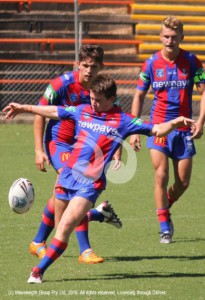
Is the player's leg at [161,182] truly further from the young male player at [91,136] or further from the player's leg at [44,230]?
the young male player at [91,136]

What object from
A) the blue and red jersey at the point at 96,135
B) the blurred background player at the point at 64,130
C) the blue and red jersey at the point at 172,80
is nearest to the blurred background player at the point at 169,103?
the blue and red jersey at the point at 172,80

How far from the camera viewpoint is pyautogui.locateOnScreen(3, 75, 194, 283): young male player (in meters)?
7.05

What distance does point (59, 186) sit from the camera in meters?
7.56

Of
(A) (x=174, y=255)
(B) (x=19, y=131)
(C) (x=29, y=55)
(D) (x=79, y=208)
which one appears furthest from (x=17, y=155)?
(D) (x=79, y=208)

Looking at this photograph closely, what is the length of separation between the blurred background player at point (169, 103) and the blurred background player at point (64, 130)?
1.14 meters

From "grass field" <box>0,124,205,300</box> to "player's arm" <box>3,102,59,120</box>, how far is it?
1217 millimetres

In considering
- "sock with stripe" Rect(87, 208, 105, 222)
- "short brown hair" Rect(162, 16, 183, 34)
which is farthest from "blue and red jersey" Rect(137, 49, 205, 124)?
"sock with stripe" Rect(87, 208, 105, 222)

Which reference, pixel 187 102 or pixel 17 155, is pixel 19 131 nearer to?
pixel 17 155

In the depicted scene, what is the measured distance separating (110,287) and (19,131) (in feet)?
38.3

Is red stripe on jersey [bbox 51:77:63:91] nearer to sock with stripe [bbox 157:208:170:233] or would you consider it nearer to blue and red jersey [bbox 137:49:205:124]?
blue and red jersey [bbox 137:49:205:124]

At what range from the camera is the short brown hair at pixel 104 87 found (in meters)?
7.00

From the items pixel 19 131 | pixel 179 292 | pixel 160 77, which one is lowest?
Answer: pixel 19 131

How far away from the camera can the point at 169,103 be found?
934 cm

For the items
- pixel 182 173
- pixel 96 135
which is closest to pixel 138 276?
pixel 96 135
